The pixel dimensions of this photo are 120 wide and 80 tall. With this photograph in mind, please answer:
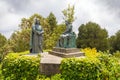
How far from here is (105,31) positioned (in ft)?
135

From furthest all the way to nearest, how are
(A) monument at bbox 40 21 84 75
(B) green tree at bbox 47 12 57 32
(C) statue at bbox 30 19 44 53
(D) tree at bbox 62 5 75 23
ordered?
(B) green tree at bbox 47 12 57 32
(D) tree at bbox 62 5 75 23
(C) statue at bbox 30 19 44 53
(A) monument at bbox 40 21 84 75

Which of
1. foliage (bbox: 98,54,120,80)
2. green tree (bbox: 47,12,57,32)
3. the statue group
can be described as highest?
green tree (bbox: 47,12,57,32)

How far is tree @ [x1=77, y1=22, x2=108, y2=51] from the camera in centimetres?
3928

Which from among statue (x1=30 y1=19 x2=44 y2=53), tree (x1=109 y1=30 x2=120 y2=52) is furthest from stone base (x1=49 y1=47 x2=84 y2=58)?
tree (x1=109 y1=30 x2=120 y2=52)

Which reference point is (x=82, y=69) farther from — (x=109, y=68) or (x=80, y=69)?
(x=109, y=68)

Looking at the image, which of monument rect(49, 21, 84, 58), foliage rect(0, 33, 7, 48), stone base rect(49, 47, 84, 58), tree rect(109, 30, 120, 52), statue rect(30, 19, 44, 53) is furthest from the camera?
tree rect(109, 30, 120, 52)

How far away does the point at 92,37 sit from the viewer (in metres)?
40.1

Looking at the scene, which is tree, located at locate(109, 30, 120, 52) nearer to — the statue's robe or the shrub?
the statue's robe

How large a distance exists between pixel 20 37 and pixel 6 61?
20.3m

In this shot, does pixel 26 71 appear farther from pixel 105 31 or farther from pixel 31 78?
pixel 105 31

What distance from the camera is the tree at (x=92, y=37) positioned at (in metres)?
39.3

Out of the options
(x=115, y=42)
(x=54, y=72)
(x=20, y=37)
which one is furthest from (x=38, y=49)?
(x=115, y=42)

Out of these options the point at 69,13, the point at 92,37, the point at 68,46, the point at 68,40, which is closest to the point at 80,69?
the point at 68,46

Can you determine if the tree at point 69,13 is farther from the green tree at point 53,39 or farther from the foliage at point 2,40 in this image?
the foliage at point 2,40
